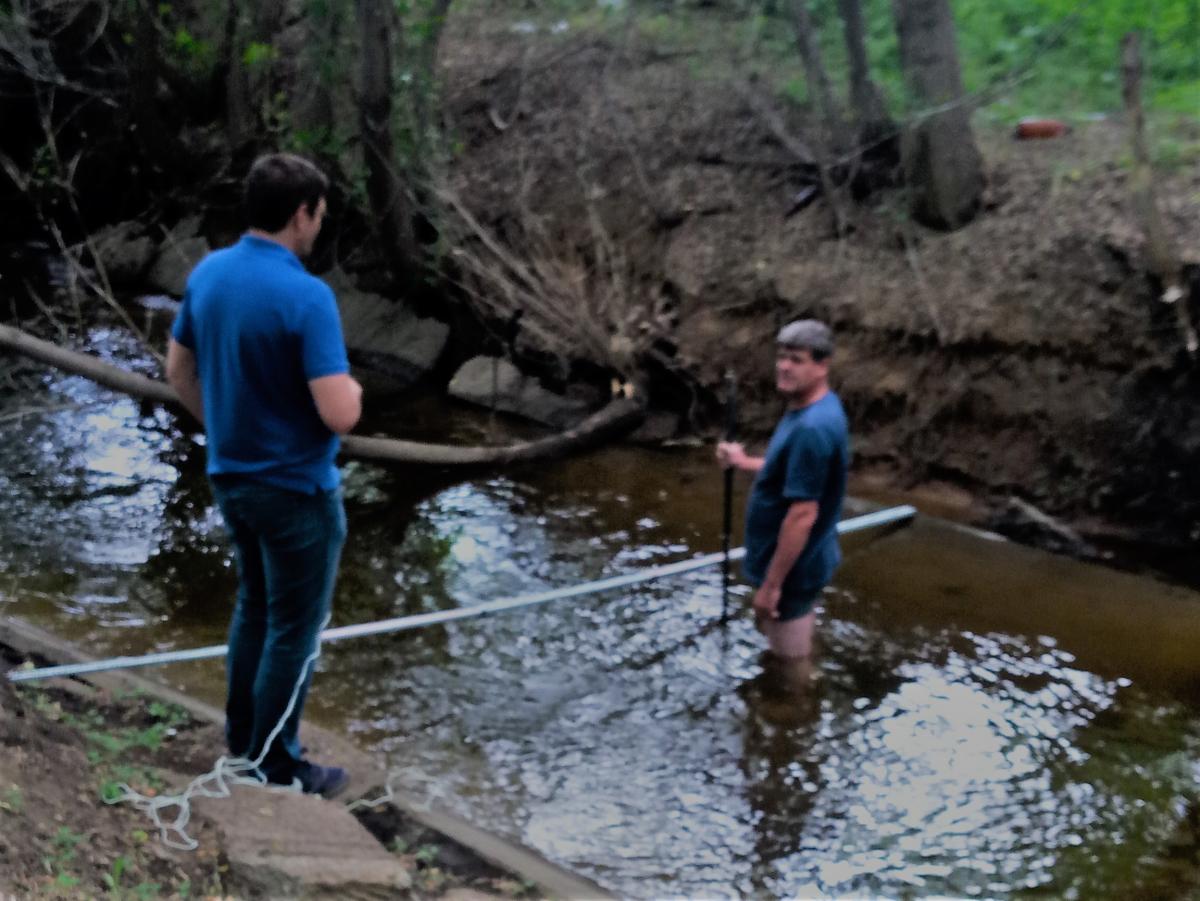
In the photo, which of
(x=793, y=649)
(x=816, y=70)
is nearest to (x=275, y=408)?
(x=793, y=649)

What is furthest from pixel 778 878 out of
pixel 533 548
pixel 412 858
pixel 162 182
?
pixel 162 182

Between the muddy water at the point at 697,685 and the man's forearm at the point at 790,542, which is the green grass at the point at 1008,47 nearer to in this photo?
the muddy water at the point at 697,685

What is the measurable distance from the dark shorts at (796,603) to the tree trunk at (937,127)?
511 cm

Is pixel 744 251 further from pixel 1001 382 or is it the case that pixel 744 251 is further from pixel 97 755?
pixel 97 755

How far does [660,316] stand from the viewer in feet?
31.6

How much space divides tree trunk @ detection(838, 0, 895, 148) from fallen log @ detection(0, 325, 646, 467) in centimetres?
312

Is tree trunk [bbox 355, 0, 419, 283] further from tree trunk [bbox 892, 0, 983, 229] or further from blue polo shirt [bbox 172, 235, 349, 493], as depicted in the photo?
blue polo shirt [bbox 172, 235, 349, 493]

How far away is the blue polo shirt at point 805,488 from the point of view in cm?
444

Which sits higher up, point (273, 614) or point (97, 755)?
point (273, 614)

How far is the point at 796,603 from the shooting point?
486cm

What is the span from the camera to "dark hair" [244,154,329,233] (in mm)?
3129

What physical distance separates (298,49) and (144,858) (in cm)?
1113

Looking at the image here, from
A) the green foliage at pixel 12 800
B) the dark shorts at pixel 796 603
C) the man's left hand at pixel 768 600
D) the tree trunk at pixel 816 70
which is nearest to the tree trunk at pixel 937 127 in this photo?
the tree trunk at pixel 816 70

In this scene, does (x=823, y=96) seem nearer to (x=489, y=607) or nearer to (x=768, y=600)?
(x=489, y=607)
